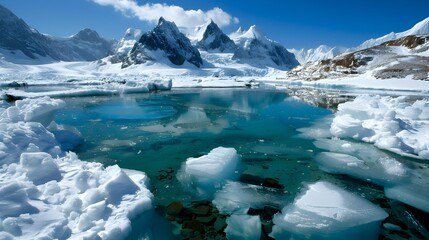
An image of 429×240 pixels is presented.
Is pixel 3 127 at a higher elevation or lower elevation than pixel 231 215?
higher

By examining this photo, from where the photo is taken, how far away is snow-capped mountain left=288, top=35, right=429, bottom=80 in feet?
196

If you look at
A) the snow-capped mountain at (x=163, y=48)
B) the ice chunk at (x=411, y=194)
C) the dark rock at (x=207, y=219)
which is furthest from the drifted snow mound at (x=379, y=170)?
the snow-capped mountain at (x=163, y=48)

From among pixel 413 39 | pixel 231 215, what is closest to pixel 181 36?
pixel 413 39

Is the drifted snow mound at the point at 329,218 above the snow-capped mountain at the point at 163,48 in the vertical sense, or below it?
below

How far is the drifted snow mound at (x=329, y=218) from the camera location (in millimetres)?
5539

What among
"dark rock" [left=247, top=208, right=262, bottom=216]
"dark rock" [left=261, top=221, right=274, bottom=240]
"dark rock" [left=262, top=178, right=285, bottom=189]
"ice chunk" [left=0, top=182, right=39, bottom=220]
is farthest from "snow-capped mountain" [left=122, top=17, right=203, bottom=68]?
"dark rock" [left=261, top=221, right=274, bottom=240]

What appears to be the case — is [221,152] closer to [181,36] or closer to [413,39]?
[413,39]

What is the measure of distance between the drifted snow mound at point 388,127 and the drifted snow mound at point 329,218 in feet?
17.4

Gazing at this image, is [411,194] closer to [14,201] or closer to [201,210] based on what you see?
[201,210]

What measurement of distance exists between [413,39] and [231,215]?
106 metres

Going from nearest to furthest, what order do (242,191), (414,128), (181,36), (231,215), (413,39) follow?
(231,215), (242,191), (414,128), (413,39), (181,36)

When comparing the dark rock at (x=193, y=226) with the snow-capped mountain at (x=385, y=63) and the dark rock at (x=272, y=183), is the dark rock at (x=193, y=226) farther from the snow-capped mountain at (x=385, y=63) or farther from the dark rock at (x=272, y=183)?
the snow-capped mountain at (x=385, y=63)

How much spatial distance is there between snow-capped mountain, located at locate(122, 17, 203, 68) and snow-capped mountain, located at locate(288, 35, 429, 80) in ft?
280

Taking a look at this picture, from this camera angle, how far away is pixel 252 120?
1805 cm
